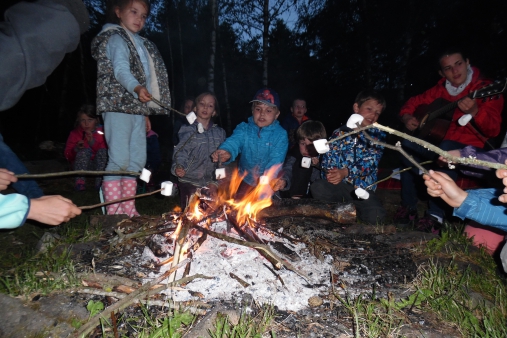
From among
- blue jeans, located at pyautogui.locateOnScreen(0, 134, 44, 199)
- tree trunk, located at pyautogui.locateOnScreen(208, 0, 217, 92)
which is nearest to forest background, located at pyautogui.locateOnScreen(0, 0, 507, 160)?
tree trunk, located at pyautogui.locateOnScreen(208, 0, 217, 92)

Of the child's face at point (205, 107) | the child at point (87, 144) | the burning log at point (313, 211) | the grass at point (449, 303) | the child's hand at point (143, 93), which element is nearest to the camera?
the grass at point (449, 303)

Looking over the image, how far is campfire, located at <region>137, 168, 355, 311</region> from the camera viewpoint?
2355 mm

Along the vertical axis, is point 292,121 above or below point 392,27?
below

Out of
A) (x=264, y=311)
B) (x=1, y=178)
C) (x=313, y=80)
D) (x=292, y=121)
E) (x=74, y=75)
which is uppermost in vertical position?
(x=313, y=80)

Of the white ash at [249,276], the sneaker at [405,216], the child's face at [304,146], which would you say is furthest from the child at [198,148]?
the sneaker at [405,216]

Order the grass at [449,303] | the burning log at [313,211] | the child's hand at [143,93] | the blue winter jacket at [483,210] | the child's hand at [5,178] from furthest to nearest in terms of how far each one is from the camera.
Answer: the burning log at [313,211]
the child's hand at [143,93]
the blue winter jacket at [483,210]
the child's hand at [5,178]
the grass at [449,303]

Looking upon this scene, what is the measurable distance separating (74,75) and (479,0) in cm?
1330

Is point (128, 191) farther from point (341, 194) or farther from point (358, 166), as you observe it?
point (358, 166)

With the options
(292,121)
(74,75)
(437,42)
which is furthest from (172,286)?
(437,42)

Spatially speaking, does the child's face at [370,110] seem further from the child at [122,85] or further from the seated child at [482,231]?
the child at [122,85]

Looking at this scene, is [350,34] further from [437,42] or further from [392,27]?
[437,42]

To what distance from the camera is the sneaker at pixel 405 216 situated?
4809 mm

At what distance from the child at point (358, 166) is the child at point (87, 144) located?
14.5ft

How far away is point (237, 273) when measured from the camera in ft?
8.43
